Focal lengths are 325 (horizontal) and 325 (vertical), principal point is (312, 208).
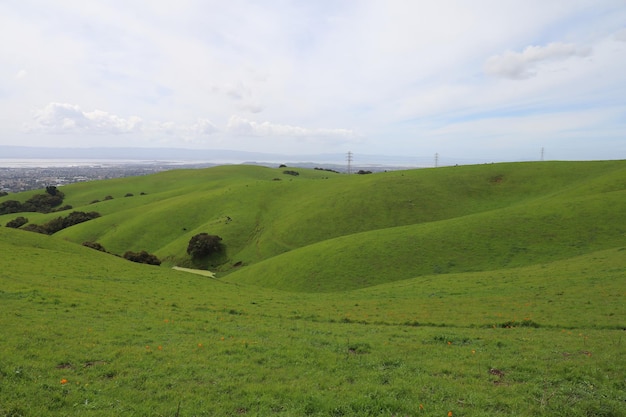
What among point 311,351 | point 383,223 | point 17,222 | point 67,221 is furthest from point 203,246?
point 17,222

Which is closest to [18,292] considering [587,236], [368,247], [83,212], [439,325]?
[439,325]

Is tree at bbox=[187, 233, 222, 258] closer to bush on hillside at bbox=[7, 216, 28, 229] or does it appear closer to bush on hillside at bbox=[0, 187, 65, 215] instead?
bush on hillside at bbox=[7, 216, 28, 229]

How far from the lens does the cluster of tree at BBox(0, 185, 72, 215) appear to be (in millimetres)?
110062

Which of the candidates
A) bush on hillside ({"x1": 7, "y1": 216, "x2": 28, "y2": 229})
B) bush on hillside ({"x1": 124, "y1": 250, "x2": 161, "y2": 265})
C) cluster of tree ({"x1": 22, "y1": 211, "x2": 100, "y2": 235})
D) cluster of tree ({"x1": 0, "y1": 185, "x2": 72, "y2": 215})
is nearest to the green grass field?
bush on hillside ({"x1": 124, "y1": 250, "x2": 161, "y2": 265})

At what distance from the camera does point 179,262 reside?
193 ft

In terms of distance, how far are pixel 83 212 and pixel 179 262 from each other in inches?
1910

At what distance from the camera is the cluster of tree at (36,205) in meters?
110

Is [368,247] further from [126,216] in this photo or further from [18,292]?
[126,216]

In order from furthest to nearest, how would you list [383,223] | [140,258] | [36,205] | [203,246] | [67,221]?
[36,205], [67,221], [383,223], [203,246], [140,258]

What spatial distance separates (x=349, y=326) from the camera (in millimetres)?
18703

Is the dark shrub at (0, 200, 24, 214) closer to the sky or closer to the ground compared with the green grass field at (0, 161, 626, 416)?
closer to the ground

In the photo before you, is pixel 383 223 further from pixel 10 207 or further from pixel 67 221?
pixel 10 207

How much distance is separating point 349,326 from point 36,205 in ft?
444

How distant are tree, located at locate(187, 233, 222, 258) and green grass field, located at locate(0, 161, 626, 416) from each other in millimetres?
6679
